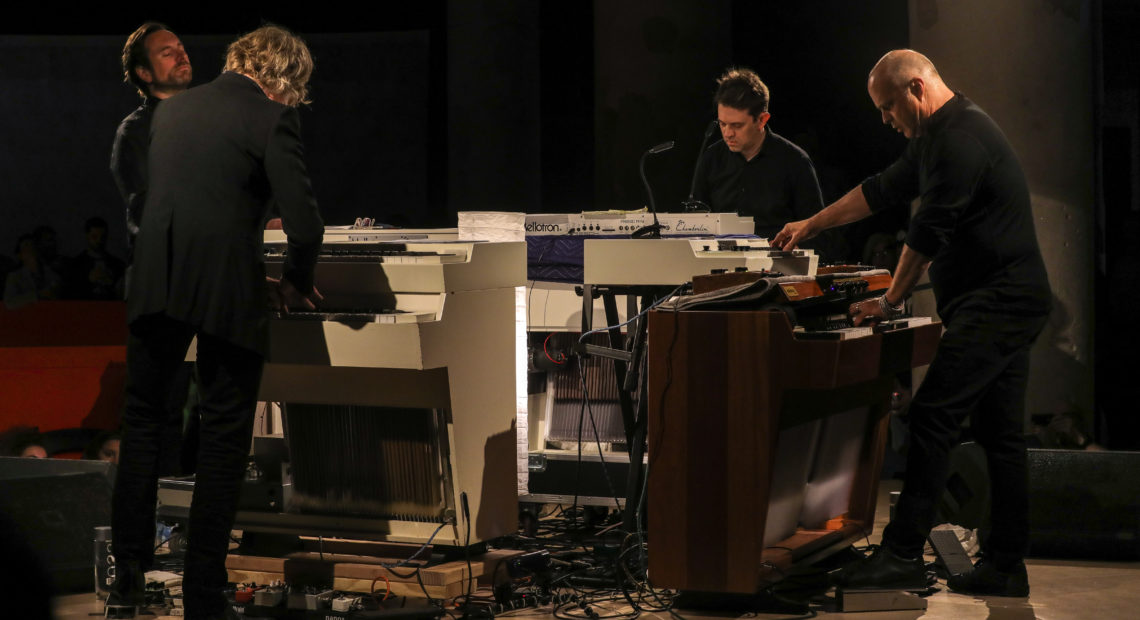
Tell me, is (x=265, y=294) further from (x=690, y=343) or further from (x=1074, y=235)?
(x=1074, y=235)

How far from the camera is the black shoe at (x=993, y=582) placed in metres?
3.64

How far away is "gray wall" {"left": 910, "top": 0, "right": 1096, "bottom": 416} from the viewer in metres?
5.49

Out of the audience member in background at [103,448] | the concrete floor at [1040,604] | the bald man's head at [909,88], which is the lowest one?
the concrete floor at [1040,604]

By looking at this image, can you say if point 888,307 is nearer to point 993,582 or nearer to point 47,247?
point 993,582

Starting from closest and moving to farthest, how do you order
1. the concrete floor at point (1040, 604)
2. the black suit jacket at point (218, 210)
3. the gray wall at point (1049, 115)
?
the black suit jacket at point (218, 210) → the concrete floor at point (1040, 604) → the gray wall at point (1049, 115)

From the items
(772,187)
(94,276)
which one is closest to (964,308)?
(772,187)

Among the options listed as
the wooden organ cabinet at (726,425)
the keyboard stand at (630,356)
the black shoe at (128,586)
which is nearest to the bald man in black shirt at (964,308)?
the wooden organ cabinet at (726,425)

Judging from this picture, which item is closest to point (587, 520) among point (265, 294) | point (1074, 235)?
point (265, 294)

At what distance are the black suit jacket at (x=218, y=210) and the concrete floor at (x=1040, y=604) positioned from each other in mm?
936

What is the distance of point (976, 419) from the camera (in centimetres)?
366

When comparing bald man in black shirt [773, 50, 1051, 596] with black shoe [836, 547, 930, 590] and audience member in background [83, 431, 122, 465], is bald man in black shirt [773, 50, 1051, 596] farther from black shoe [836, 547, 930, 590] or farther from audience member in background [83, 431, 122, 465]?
audience member in background [83, 431, 122, 465]

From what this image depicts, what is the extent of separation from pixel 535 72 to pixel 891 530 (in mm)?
6778

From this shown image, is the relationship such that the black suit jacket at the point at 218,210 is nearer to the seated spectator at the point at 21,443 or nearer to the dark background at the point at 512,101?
the seated spectator at the point at 21,443

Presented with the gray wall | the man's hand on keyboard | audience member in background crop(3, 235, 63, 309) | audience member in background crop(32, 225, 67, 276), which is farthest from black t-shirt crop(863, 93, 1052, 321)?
audience member in background crop(32, 225, 67, 276)
